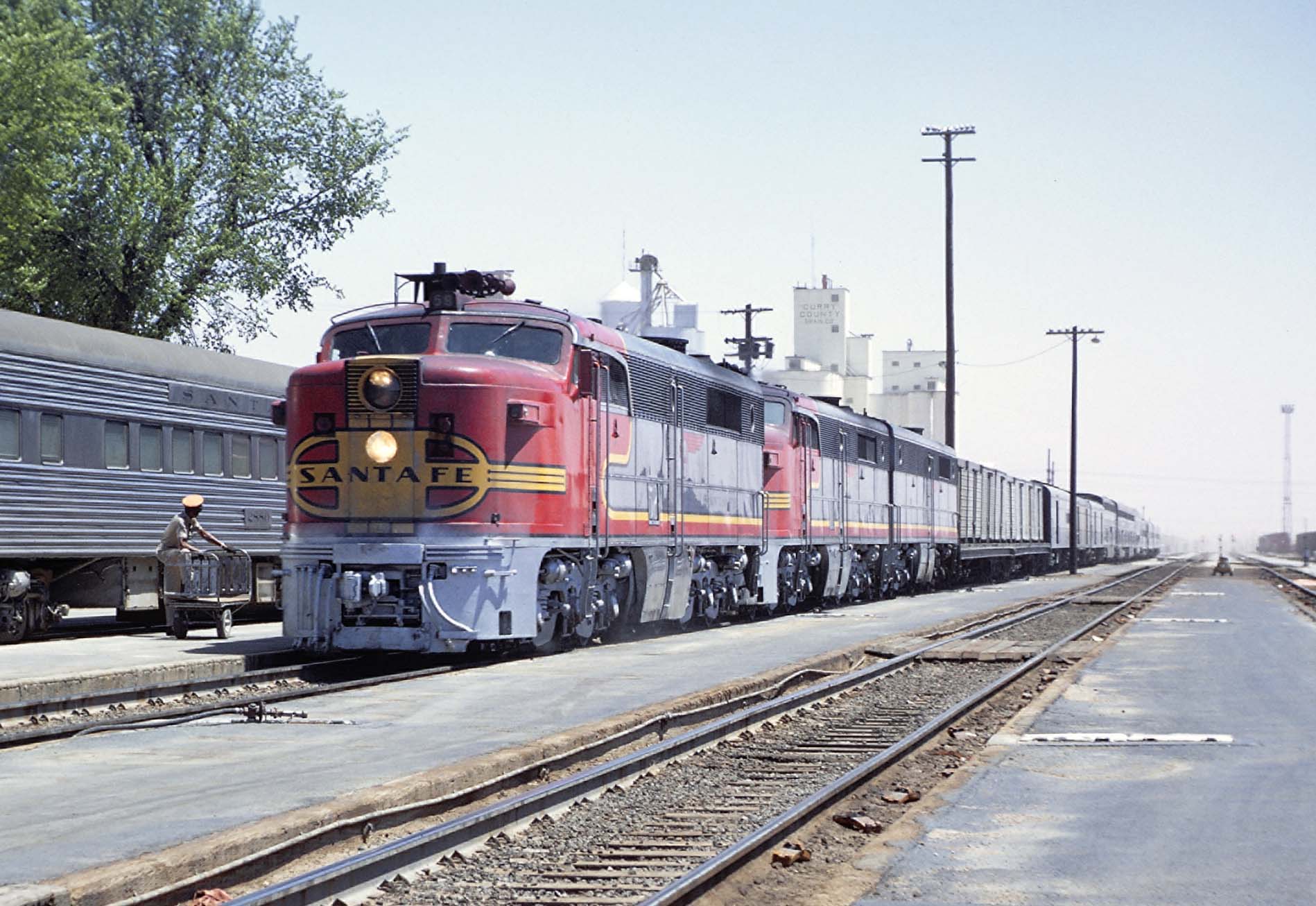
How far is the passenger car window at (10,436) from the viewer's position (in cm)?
1920

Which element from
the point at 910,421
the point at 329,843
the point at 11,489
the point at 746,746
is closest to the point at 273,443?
the point at 11,489

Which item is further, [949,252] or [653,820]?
→ [949,252]

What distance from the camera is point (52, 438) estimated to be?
20125 millimetres

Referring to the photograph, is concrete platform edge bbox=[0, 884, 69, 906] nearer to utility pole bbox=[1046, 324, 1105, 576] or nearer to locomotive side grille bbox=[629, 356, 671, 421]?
locomotive side grille bbox=[629, 356, 671, 421]

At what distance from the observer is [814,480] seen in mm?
30234

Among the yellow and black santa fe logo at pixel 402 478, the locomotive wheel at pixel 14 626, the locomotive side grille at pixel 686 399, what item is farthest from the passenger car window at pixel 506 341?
the locomotive wheel at pixel 14 626

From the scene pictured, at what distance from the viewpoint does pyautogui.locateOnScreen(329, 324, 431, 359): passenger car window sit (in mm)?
17672

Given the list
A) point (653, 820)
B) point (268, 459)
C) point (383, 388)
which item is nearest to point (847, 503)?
point (268, 459)

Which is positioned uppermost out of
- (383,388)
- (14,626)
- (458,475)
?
(383,388)

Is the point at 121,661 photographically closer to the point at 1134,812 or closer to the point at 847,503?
the point at 1134,812

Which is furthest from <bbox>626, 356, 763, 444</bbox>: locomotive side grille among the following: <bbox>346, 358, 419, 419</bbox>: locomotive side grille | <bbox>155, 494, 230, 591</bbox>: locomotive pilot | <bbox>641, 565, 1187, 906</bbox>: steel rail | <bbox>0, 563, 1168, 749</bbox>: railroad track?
<bbox>641, 565, 1187, 906</bbox>: steel rail

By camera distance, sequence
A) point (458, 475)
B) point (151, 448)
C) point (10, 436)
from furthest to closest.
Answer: point (151, 448) < point (10, 436) < point (458, 475)

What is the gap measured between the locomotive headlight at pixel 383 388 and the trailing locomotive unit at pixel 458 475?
2cm

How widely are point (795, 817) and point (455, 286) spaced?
11015 millimetres
